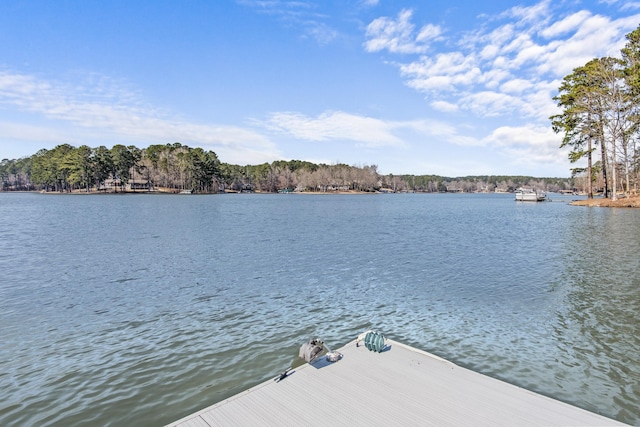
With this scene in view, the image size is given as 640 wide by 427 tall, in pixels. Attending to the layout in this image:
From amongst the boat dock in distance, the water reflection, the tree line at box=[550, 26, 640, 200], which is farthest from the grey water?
the tree line at box=[550, 26, 640, 200]

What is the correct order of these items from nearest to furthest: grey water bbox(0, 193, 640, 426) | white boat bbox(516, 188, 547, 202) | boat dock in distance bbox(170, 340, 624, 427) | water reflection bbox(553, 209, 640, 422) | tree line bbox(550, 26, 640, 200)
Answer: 1. boat dock in distance bbox(170, 340, 624, 427)
2. water reflection bbox(553, 209, 640, 422)
3. grey water bbox(0, 193, 640, 426)
4. tree line bbox(550, 26, 640, 200)
5. white boat bbox(516, 188, 547, 202)

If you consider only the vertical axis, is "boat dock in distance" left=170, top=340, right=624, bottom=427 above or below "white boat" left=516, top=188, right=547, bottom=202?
below

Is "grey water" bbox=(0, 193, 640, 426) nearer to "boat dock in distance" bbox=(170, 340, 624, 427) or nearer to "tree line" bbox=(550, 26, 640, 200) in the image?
Answer: "boat dock in distance" bbox=(170, 340, 624, 427)

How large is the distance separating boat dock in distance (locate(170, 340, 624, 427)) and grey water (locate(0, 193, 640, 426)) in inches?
39.1

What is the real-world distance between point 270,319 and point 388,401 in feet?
19.9

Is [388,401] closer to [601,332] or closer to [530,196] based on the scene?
[601,332]

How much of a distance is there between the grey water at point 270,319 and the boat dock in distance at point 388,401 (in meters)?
0.99

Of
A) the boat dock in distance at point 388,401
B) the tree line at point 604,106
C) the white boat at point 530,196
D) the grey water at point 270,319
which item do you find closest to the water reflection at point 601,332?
the grey water at point 270,319

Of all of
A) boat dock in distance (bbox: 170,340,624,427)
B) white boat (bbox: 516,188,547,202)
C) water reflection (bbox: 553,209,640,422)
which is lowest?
water reflection (bbox: 553,209,640,422)

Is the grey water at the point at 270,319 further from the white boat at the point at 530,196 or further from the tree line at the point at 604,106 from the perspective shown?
the white boat at the point at 530,196

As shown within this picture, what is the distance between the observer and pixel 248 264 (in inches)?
813

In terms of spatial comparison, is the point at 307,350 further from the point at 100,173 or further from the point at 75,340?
the point at 100,173

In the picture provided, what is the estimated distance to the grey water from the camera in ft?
25.5

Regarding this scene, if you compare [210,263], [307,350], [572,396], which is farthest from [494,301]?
[210,263]
